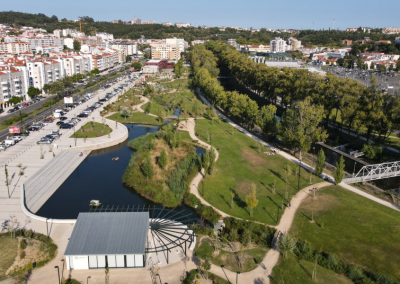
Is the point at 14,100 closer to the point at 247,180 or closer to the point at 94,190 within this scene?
the point at 94,190

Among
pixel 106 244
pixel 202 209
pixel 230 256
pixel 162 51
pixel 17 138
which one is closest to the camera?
pixel 106 244

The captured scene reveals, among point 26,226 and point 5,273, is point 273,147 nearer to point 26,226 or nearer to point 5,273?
point 26,226

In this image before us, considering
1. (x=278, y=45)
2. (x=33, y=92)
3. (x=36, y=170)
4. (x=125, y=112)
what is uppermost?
(x=278, y=45)

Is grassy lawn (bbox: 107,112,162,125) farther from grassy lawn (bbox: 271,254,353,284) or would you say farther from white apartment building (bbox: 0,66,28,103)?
grassy lawn (bbox: 271,254,353,284)

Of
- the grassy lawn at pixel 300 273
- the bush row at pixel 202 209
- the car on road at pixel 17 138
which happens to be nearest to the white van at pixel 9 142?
the car on road at pixel 17 138

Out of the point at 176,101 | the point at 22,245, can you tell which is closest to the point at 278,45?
the point at 176,101

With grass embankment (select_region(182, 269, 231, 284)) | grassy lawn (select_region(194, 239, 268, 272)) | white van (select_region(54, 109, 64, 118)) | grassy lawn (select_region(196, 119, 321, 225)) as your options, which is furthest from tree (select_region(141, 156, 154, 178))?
white van (select_region(54, 109, 64, 118))
